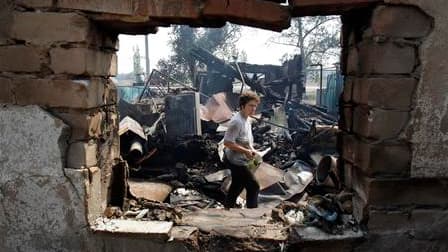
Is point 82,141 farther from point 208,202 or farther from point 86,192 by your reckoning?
point 208,202

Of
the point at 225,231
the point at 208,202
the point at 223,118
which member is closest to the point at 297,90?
the point at 223,118

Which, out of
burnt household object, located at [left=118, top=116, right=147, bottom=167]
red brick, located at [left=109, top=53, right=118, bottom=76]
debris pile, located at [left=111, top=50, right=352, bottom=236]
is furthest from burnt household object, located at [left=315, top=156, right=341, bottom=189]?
burnt household object, located at [left=118, top=116, right=147, bottom=167]

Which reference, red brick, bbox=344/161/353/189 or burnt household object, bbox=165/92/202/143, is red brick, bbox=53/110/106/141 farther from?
burnt household object, bbox=165/92/202/143

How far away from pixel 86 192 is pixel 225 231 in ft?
2.93

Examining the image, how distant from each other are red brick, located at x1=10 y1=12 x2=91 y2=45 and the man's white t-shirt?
2215mm

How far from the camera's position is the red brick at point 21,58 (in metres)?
2.34

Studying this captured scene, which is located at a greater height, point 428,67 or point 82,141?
point 428,67

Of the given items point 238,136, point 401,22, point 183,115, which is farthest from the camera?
point 183,115

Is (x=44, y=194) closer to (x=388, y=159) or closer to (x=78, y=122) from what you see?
(x=78, y=122)

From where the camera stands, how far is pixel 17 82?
7.75ft

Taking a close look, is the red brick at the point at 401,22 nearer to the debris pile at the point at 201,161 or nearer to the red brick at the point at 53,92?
the debris pile at the point at 201,161

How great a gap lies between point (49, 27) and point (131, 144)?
10.8 feet

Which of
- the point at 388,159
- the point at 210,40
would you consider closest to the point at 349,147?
the point at 388,159

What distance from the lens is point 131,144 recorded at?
5.50 metres
